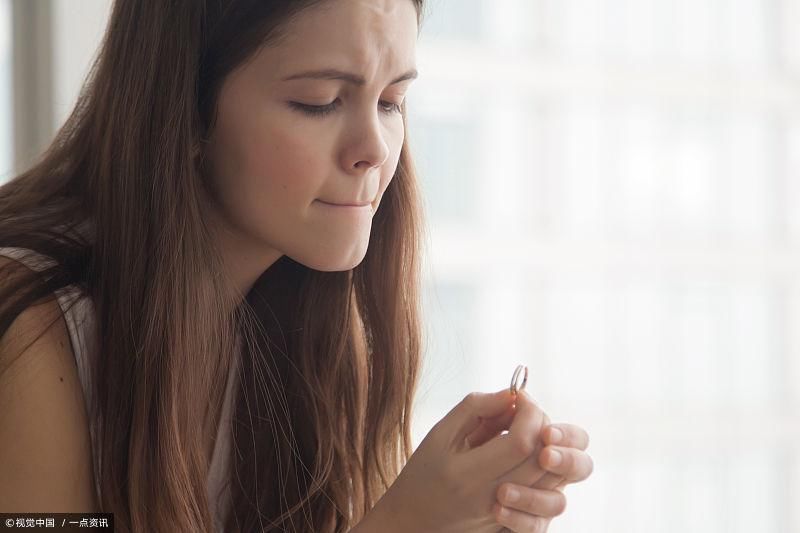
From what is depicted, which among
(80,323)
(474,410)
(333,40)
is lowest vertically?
(474,410)

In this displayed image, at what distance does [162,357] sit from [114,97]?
0.92 feet

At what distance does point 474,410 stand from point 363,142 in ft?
0.97

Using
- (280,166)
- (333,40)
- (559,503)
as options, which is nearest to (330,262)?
(280,166)

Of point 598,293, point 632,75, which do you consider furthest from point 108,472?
point 632,75

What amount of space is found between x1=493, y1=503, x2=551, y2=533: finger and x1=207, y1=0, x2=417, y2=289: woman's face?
0.99 ft

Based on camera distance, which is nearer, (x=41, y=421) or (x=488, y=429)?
(x=41, y=421)

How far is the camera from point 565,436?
0.96 meters

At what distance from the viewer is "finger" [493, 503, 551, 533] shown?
0.95m

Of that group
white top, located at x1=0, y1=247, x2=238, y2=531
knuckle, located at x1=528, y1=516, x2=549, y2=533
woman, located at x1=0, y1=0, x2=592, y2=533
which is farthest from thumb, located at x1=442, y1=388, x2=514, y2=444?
white top, located at x1=0, y1=247, x2=238, y2=531

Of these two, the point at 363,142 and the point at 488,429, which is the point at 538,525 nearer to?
the point at 488,429

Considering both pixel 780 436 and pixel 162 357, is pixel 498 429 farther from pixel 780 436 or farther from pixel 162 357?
pixel 780 436

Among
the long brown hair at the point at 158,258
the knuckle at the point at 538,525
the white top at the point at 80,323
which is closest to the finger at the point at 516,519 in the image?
the knuckle at the point at 538,525

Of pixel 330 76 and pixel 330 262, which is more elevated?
pixel 330 76

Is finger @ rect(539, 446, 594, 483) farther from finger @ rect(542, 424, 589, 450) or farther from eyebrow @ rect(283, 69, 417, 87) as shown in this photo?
eyebrow @ rect(283, 69, 417, 87)
